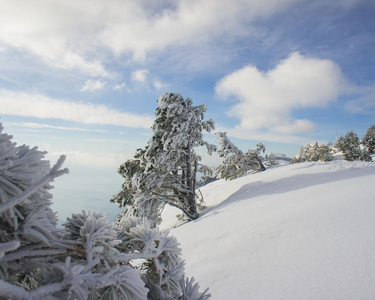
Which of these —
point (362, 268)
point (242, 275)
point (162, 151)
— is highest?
point (162, 151)

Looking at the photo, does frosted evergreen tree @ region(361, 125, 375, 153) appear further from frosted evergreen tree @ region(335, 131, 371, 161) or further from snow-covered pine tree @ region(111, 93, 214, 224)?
snow-covered pine tree @ region(111, 93, 214, 224)

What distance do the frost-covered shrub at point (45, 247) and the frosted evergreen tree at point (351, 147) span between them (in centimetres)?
5244

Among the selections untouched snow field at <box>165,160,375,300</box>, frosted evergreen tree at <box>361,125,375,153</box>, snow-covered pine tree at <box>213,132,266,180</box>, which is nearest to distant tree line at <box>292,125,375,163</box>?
frosted evergreen tree at <box>361,125,375,153</box>

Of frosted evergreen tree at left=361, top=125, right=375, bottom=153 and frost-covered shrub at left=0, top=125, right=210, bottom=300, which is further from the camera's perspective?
frosted evergreen tree at left=361, top=125, right=375, bottom=153

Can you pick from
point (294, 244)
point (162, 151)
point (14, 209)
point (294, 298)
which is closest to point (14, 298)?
point (14, 209)

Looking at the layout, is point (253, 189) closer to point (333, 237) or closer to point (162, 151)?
point (162, 151)

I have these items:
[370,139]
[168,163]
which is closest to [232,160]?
[168,163]

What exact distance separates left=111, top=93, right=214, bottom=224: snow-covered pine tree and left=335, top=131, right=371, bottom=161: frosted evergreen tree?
4329cm

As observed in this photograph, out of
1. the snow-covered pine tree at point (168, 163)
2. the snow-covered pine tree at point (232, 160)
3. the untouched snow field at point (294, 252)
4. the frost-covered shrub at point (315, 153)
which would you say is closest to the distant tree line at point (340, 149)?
the frost-covered shrub at point (315, 153)

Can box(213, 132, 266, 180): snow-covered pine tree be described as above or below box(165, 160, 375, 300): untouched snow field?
above

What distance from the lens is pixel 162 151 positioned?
11.1 m

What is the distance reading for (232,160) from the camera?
20.0 m

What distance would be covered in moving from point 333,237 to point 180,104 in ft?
29.4

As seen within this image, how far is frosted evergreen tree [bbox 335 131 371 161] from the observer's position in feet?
138
